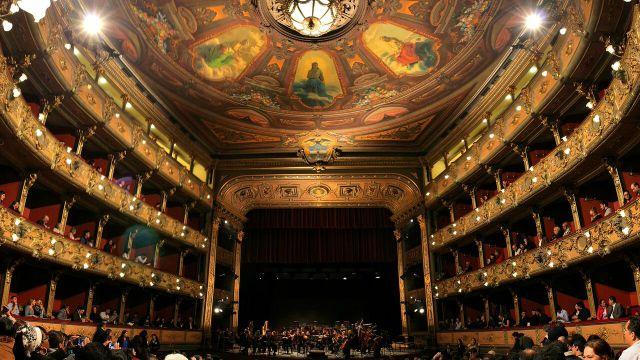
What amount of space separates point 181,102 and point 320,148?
23.5 ft

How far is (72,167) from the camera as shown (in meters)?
12.9

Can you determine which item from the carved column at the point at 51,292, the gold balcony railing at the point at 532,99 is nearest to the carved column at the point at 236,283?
the carved column at the point at 51,292

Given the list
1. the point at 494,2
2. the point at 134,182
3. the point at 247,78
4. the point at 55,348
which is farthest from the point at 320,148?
the point at 55,348

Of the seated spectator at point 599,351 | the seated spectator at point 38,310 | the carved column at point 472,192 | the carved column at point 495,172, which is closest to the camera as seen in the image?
the seated spectator at point 599,351

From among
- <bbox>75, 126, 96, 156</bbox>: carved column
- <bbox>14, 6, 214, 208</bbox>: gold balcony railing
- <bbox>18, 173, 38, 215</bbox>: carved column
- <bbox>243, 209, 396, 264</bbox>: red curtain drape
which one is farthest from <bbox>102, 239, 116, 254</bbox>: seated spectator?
<bbox>243, 209, 396, 264</bbox>: red curtain drape

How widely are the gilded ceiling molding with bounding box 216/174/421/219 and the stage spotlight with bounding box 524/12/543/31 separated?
10639 millimetres

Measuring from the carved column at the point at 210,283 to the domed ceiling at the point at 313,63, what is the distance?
4.81 meters

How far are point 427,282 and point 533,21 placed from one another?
41.9 feet

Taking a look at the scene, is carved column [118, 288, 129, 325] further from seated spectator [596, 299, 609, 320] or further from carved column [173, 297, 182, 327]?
Result: seated spectator [596, 299, 609, 320]

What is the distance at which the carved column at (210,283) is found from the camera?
19.7 m

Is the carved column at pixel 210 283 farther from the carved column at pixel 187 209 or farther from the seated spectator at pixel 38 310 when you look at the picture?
the seated spectator at pixel 38 310

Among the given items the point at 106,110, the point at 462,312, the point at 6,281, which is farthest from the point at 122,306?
the point at 462,312

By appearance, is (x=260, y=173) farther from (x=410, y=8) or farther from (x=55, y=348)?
(x=55, y=348)

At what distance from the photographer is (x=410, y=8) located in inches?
554
